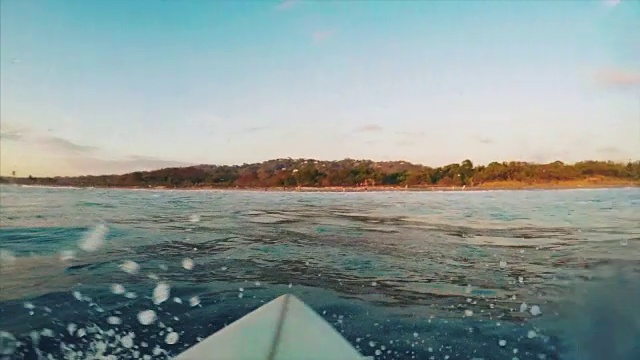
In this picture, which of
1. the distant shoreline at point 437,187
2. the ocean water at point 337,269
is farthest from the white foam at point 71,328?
the distant shoreline at point 437,187

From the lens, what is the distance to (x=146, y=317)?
2.79m

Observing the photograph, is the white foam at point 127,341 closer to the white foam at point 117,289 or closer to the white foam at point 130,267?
the white foam at point 117,289

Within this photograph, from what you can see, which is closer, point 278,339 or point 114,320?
point 278,339

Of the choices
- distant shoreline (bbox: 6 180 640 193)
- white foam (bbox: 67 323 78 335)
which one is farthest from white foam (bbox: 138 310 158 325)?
distant shoreline (bbox: 6 180 640 193)

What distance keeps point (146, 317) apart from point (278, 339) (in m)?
2.44

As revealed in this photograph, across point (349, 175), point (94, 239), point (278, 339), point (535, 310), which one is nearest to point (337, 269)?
point (349, 175)

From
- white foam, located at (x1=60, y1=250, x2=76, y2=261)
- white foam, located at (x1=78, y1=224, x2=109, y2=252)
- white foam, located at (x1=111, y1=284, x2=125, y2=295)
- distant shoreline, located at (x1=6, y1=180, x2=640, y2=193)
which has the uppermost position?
distant shoreline, located at (x1=6, y1=180, x2=640, y2=193)

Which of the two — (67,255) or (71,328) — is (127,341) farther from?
(67,255)

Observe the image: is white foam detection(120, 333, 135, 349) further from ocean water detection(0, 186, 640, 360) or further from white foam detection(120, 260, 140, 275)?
white foam detection(120, 260, 140, 275)

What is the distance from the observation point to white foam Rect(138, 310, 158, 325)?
2.77 meters

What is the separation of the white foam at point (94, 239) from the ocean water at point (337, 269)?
0.04ft

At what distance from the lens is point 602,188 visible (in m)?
2.94

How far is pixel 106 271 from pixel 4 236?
77 centimetres

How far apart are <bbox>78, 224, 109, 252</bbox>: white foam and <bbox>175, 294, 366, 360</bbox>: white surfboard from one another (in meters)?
2.60
